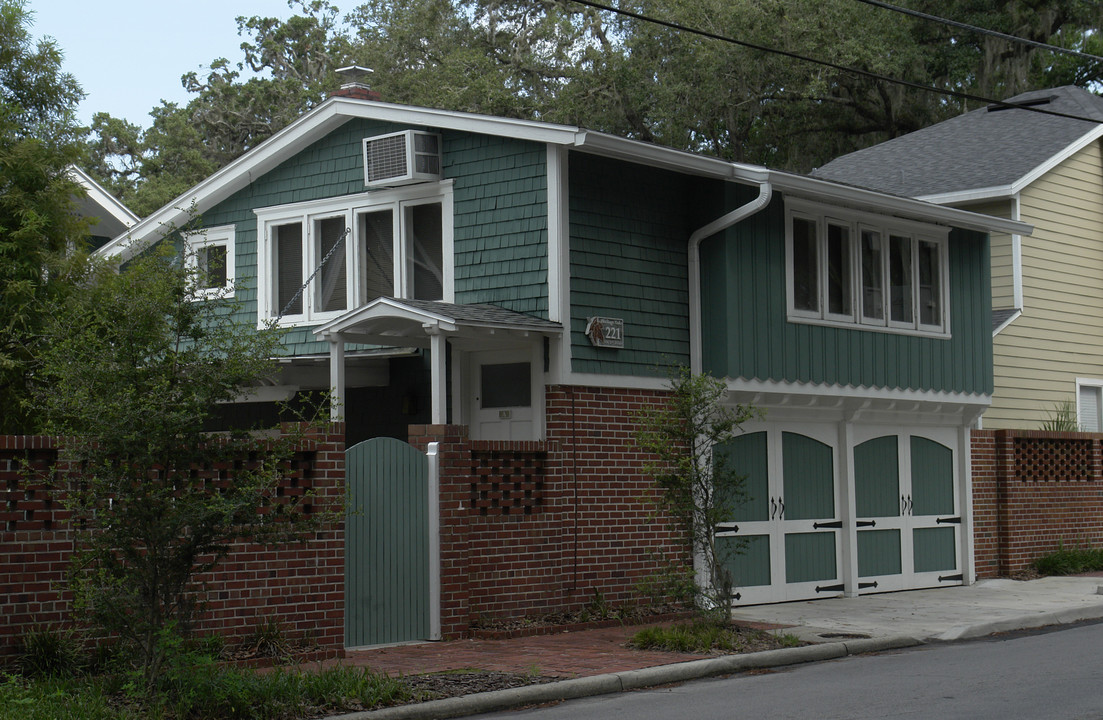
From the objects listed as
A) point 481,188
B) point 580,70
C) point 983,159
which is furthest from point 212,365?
point 580,70

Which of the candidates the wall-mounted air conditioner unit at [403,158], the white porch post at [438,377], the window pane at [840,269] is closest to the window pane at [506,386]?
the white porch post at [438,377]

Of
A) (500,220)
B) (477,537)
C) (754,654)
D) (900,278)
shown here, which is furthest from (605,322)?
(900,278)

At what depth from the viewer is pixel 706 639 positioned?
11.8 meters

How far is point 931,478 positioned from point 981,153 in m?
7.54

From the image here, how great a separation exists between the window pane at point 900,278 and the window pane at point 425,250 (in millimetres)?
6161

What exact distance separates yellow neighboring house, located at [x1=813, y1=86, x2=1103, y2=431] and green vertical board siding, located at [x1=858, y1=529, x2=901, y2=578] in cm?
370

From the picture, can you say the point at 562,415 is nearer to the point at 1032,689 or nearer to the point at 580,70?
the point at 1032,689

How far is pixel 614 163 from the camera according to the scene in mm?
14406

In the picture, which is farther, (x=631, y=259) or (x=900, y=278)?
(x=900, y=278)

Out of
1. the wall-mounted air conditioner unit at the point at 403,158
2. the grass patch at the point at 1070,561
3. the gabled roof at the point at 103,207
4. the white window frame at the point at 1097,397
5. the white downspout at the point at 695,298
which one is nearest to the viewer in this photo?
the wall-mounted air conditioner unit at the point at 403,158

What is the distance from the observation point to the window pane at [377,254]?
15508 millimetres

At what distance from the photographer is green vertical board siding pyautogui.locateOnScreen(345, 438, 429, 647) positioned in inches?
461

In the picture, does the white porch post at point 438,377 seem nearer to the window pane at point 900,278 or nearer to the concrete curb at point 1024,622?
the concrete curb at point 1024,622

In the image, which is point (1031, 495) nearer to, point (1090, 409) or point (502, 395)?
point (1090, 409)
